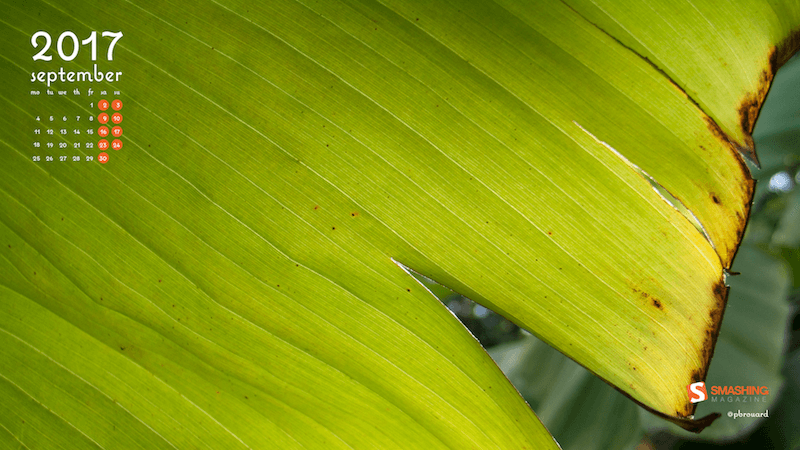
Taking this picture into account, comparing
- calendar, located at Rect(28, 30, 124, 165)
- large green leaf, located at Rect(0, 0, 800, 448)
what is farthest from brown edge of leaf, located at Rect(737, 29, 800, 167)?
calendar, located at Rect(28, 30, 124, 165)

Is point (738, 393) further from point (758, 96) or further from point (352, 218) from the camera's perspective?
point (352, 218)

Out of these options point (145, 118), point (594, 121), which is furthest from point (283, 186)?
point (594, 121)

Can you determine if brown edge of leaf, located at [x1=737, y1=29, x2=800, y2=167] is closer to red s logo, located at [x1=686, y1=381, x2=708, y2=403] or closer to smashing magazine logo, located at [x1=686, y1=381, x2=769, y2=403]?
red s logo, located at [x1=686, y1=381, x2=708, y2=403]

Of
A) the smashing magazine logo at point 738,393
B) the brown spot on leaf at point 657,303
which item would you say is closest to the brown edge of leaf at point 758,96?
the brown spot on leaf at point 657,303

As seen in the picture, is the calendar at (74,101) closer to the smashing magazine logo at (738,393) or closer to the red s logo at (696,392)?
the red s logo at (696,392)

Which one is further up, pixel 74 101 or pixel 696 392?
pixel 74 101

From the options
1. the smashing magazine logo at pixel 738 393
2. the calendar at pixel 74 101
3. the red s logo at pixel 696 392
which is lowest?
the smashing magazine logo at pixel 738 393

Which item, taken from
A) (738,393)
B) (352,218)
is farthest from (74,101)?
(738,393)
